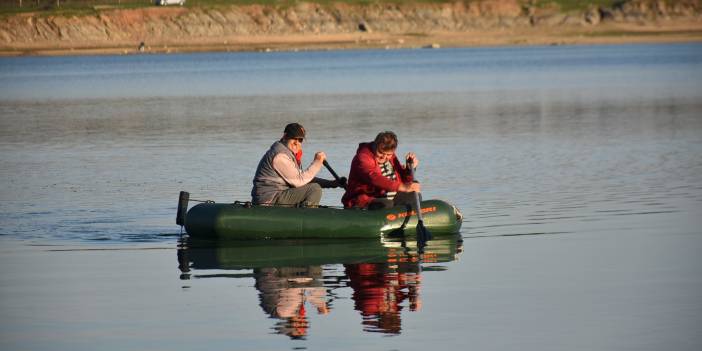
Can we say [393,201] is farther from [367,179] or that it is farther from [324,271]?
[324,271]

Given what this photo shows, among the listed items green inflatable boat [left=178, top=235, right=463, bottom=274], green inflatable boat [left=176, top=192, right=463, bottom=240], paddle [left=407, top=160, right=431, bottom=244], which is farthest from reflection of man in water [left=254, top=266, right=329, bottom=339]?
paddle [left=407, top=160, right=431, bottom=244]

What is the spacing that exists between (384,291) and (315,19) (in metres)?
119

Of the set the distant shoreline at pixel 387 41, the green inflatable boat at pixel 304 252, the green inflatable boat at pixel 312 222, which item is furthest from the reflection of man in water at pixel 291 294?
the distant shoreline at pixel 387 41

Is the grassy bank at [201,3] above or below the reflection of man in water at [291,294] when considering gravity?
above

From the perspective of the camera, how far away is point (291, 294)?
495 inches

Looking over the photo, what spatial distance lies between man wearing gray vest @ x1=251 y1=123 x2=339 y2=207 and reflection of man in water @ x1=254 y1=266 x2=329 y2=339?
5.94 feet

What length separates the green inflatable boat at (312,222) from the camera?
15.7 meters

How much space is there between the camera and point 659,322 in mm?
11008

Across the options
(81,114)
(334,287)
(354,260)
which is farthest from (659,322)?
(81,114)

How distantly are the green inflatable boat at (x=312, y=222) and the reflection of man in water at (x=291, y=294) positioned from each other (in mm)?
1572

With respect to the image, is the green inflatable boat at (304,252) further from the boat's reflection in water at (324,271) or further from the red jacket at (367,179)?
the red jacket at (367,179)

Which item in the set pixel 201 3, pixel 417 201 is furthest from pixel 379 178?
pixel 201 3

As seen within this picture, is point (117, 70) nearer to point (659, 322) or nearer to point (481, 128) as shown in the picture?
point (481, 128)

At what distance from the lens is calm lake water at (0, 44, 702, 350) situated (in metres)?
11.1
